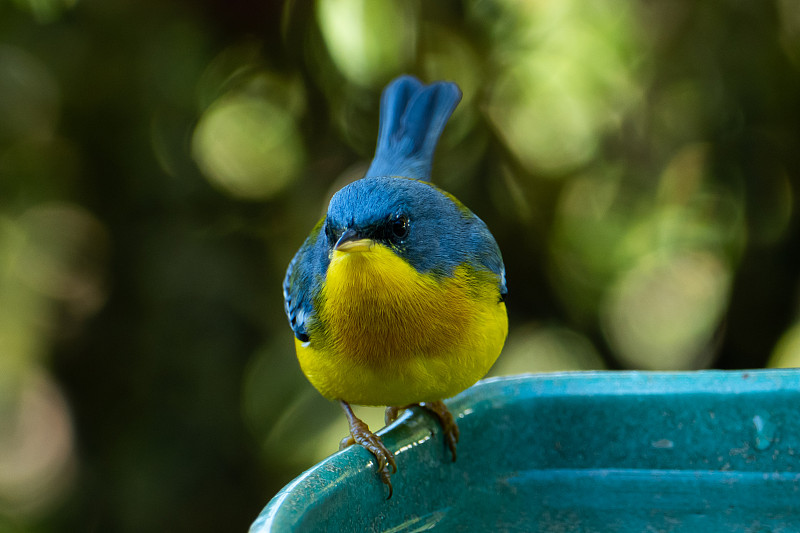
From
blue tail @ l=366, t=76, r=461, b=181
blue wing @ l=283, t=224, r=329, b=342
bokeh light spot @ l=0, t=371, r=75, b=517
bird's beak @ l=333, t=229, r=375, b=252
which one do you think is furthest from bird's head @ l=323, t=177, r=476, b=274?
bokeh light spot @ l=0, t=371, r=75, b=517

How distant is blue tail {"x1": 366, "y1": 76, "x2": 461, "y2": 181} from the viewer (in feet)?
11.3

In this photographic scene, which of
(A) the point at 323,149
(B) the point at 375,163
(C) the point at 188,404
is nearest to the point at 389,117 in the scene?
(B) the point at 375,163

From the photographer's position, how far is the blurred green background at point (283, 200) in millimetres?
4176

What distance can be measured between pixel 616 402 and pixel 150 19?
2.84 meters

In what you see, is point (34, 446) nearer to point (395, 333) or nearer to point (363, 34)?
point (363, 34)

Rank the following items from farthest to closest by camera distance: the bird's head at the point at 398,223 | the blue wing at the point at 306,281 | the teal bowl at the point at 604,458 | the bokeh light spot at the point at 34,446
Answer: the bokeh light spot at the point at 34,446 → the blue wing at the point at 306,281 → the bird's head at the point at 398,223 → the teal bowl at the point at 604,458

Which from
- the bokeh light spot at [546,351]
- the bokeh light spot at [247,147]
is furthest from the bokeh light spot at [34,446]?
the bokeh light spot at [546,351]

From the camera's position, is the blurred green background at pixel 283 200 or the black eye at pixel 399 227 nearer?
the black eye at pixel 399 227

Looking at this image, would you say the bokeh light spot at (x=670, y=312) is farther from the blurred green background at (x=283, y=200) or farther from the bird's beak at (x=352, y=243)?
the bird's beak at (x=352, y=243)

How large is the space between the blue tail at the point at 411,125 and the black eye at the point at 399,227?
0.90 meters

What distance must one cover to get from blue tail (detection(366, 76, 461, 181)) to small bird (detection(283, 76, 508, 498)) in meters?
0.74

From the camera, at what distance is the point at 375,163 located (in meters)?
3.53

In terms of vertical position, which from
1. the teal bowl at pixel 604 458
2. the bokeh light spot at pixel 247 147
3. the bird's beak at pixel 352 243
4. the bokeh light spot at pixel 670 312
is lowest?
the bokeh light spot at pixel 670 312

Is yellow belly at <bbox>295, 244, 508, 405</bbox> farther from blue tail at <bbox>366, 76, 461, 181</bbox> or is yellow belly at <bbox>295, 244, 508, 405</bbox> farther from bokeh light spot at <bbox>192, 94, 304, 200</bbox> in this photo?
bokeh light spot at <bbox>192, 94, 304, 200</bbox>
